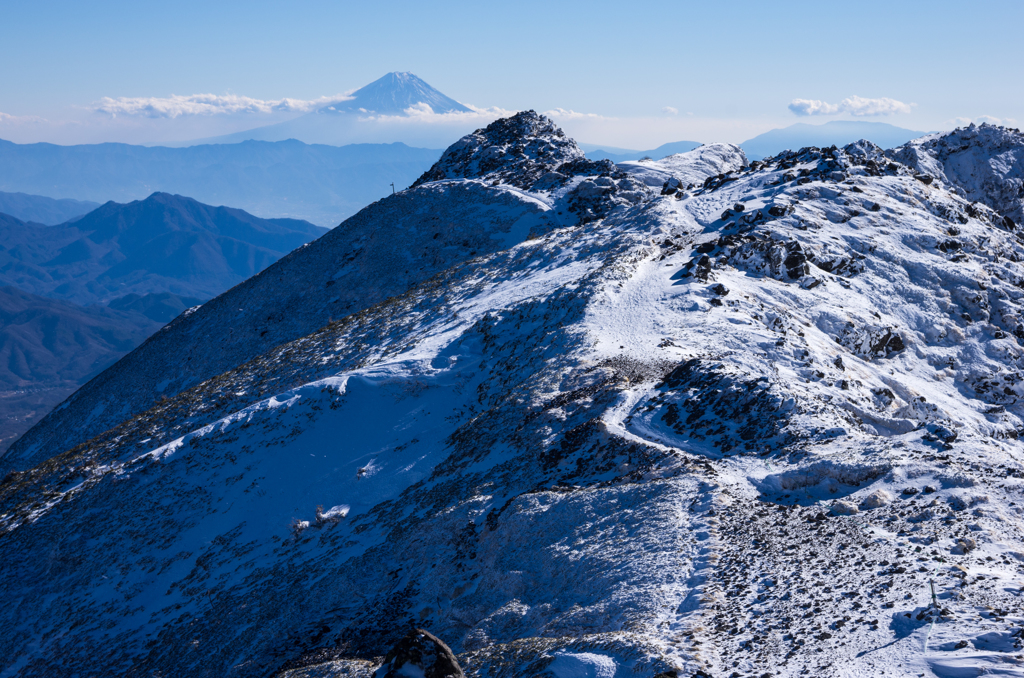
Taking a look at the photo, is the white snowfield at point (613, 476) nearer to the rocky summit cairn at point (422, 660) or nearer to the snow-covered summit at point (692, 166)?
the rocky summit cairn at point (422, 660)

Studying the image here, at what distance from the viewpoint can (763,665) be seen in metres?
13.7

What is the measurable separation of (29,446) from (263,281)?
24.2 m

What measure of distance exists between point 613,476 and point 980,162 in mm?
58478

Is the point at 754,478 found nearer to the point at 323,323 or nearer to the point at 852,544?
the point at 852,544

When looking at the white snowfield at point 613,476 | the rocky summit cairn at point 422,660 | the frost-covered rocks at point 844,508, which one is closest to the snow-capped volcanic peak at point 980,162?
the white snowfield at point 613,476

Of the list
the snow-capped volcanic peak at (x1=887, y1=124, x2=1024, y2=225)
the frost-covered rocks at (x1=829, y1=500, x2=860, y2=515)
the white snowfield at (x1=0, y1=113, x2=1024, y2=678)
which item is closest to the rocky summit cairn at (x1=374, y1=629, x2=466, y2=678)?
the white snowfield at (x1=0, y1=113, x2=1024, y2=678)

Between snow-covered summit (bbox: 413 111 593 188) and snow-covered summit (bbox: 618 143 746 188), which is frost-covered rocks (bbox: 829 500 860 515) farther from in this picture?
snow-covered summit (bbox: 413 111 593 188)

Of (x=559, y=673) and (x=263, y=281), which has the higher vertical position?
(x=263, y=281)

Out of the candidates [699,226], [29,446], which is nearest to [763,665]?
[699,226]

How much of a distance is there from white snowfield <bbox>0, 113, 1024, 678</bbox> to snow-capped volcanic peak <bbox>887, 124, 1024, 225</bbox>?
16.0 meters

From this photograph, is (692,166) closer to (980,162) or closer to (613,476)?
(980,162)

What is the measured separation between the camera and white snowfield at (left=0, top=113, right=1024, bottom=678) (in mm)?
15977

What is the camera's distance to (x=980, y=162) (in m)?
60.1

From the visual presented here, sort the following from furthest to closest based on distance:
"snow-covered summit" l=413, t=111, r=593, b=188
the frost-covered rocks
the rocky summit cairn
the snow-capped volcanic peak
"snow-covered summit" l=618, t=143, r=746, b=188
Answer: "snow-covered summit" l=413, t=111, r=593, b=188 → "snow-covered summit" l=618, t=143, r=746, b=188 → the snow-capped volcanic peak → the frost-covered rocks → the rocky summit cairn
